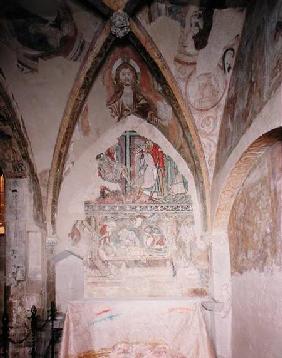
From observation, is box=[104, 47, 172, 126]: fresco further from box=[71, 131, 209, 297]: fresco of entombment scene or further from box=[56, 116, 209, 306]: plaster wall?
box=[71, 131, 209, 297]: fresco of entombment scene

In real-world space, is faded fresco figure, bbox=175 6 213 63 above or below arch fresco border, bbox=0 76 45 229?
above

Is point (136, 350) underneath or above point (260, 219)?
underneath

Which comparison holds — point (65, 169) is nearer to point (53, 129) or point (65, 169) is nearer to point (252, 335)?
point (53, 129)

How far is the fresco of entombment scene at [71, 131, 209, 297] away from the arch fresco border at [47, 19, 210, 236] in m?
0.49

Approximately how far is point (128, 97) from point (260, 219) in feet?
11.0

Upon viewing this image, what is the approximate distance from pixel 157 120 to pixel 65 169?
1.89 m

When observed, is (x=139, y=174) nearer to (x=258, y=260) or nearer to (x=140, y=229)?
(x=140, y=229)

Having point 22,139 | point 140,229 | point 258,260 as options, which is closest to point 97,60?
point 22,139

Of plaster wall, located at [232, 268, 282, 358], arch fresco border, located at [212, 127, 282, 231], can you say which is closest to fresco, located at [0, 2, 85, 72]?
arch fresco border, located at [212, 127, 282, 231]

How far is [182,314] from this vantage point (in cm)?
778

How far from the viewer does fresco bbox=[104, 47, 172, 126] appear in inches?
311

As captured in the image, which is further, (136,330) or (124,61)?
(124,61)

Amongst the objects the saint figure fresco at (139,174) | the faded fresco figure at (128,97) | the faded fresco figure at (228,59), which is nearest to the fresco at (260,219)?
the saint figure fresco at (139,174)

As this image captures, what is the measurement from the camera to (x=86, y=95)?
8117 millimetres
